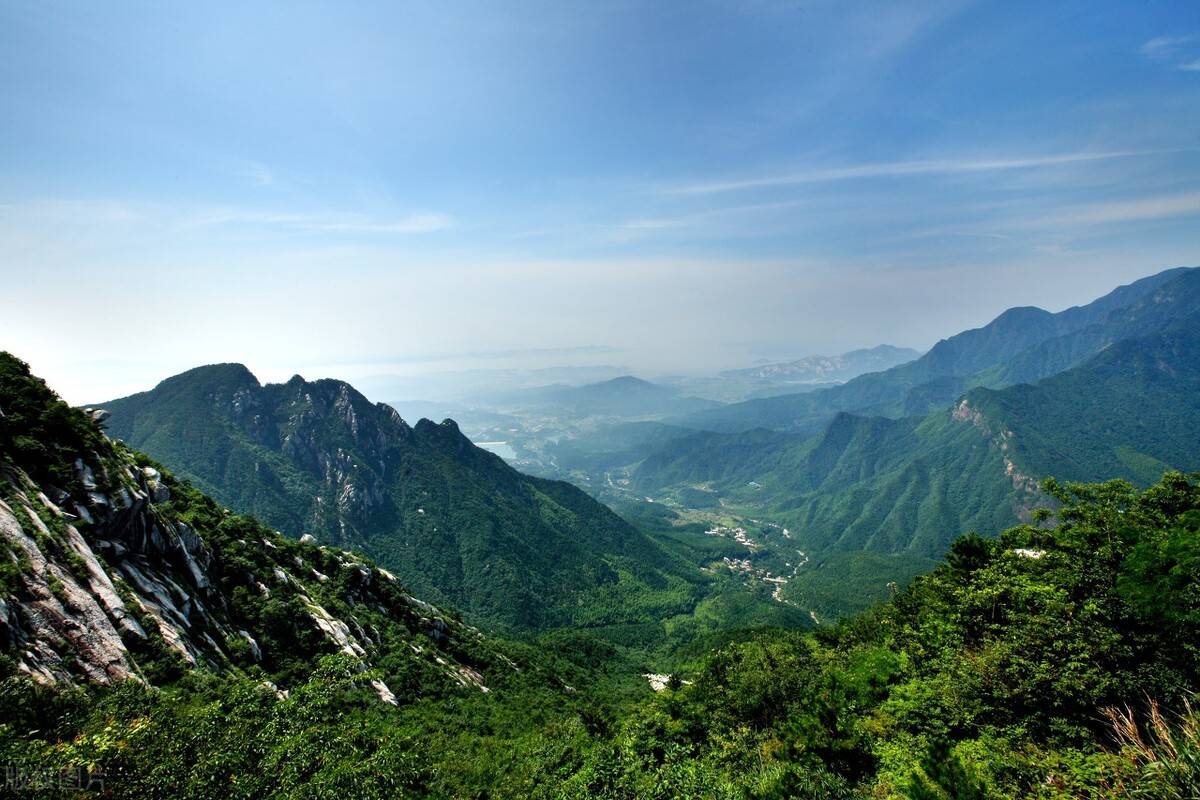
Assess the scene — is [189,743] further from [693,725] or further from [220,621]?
[693,725]

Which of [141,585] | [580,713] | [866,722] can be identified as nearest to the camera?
[866,722]

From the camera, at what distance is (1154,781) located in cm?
1412

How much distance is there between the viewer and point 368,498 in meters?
176

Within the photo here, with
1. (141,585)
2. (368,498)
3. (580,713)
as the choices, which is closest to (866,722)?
(580,713)

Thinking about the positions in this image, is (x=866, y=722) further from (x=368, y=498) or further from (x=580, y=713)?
(x=368, y=498)

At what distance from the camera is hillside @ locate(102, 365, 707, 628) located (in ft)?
520

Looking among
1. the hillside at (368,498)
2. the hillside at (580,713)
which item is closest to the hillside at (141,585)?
the hillside at (580,713)

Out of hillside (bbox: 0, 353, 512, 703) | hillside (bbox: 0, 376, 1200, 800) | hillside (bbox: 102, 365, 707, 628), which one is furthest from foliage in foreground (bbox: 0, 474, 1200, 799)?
hillside (bbox: 102, 365, 707, 628)

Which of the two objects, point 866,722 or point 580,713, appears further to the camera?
point 580,713

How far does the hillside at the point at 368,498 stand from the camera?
520ft

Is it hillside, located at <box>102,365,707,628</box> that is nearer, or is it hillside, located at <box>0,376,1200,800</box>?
hillside, located at <box>0,376,1200,800</box>

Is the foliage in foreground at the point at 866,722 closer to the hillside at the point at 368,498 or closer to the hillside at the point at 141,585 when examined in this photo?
the hillside at the point at 141,585

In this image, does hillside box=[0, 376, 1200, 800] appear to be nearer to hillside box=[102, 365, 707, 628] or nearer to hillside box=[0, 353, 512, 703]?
hillside box=[0, 353, 512, 703]

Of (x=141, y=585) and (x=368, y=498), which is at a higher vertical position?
(x=141, y=585)
